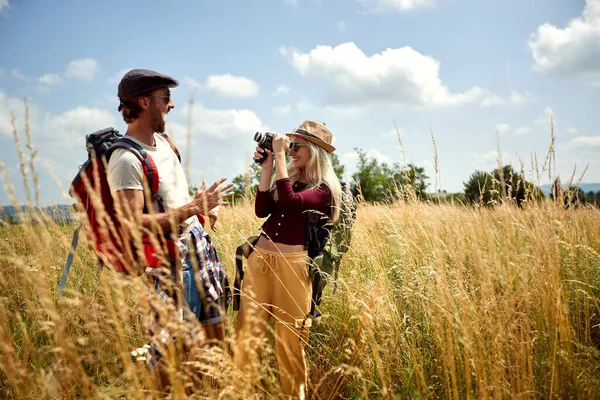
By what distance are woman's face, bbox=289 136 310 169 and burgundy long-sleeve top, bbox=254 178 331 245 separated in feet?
0.86

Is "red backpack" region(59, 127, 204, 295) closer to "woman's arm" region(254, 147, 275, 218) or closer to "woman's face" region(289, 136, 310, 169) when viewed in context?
"woman's arm" region(254, 147, 275, 218)

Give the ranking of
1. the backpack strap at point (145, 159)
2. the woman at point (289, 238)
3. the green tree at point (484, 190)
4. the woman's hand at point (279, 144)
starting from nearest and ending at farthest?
the backpack strap at point (145, 159) < the woman at point (289, 238) < the woman's hand at point (279, 144) < the green tree at point (484, 190)

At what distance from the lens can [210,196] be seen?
2016mm

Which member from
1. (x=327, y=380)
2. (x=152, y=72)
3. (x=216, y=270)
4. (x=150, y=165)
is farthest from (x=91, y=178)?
(x=327, y=380)

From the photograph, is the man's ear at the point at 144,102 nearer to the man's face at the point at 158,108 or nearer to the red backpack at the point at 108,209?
the man's face at the point at 158,108

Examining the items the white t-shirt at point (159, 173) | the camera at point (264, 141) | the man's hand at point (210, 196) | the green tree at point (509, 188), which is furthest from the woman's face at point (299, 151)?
the green tree at point (509, 188)

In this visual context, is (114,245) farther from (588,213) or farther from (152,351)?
(588,213)

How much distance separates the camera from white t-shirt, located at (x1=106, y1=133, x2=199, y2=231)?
6.09ft

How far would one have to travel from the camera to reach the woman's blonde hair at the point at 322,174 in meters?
2.45

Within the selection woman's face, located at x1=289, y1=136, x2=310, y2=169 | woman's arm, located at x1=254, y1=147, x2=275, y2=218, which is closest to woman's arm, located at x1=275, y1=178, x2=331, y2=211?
woman's arm, located at x1=254, y1=147, x2=275, y2=218

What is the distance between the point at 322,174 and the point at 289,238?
524mm

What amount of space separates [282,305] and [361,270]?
112cm

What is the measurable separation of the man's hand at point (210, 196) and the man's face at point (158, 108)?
536mm

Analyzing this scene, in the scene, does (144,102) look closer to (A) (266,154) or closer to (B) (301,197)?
(A) (266,154)
